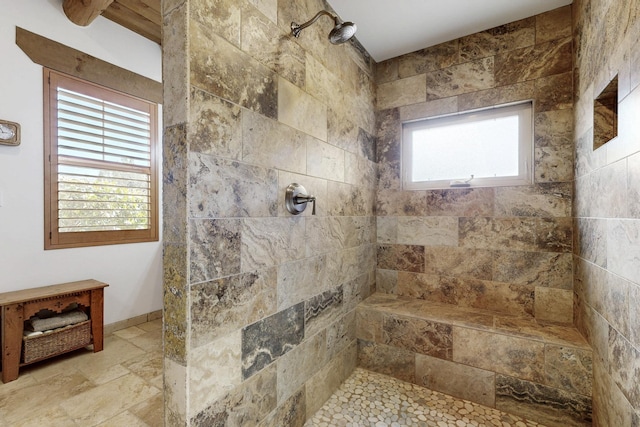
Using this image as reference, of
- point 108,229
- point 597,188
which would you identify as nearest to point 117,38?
point 108,229

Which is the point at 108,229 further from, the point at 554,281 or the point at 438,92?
the point at 554,281

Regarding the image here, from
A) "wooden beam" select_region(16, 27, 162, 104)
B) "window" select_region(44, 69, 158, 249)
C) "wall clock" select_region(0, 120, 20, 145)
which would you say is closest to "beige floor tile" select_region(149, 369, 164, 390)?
"window" select_region(44, 69, 158, 249)

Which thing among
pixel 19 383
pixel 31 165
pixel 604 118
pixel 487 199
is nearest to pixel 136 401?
pixel 19 383

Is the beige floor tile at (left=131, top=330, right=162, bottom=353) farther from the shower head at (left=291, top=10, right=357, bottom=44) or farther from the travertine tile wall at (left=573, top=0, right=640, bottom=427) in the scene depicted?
the travertine tile wall at (left=573, top=0, right=640, bottom=427)

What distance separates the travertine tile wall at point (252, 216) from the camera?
3.11ft

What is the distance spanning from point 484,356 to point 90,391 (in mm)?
2440

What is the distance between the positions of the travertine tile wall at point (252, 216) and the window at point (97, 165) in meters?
2.01

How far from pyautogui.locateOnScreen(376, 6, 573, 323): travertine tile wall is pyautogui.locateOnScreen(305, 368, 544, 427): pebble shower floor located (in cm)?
67

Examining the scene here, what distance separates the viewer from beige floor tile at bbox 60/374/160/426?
1513mm

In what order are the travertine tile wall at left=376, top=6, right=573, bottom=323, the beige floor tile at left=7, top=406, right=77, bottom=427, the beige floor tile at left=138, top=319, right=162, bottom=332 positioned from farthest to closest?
the beige floor tile at left=138, top=319, right=162, bottom=332 < the travertine tile wall at left=376, top=6, right=573, bottom=323 < the beige floor tile at left=7, top=406, right=77, bottom=427

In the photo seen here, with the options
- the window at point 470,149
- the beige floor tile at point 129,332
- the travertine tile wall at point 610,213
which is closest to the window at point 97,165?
the beige floor tile at point 129,332

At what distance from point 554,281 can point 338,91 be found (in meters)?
1.91

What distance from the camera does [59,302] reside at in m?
2.04

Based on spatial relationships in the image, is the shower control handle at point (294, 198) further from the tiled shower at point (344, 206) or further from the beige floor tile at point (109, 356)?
the beige floor tile at point (109, 356)
